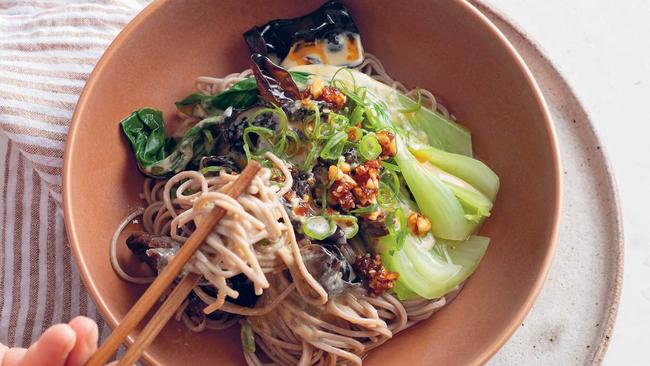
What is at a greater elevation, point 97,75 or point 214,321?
point 97,75

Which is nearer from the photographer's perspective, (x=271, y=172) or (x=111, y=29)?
(x=271, y=172)

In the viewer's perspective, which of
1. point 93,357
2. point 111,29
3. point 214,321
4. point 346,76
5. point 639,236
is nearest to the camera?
point 93,357

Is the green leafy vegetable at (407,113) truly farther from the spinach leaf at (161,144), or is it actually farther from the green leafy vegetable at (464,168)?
the spinach leaf at (161,144)

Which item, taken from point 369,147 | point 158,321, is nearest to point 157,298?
point 158,321

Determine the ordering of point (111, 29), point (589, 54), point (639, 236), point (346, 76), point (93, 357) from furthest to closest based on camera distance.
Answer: point (589, 54) < point (639, 236) < point (111, 29) < point (346, 76) < point (93, 357)

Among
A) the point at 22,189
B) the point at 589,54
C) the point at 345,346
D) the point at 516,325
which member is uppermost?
the point at 589,54

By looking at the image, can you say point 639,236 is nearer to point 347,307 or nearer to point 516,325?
point 516,325

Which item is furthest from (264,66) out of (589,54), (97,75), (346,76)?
(589,54)
